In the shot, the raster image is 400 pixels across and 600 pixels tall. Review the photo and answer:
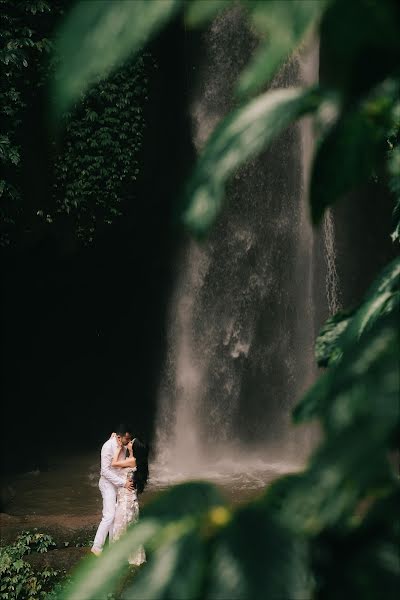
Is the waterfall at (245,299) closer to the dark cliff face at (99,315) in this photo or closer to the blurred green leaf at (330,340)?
the dark cliff face at (99,315)

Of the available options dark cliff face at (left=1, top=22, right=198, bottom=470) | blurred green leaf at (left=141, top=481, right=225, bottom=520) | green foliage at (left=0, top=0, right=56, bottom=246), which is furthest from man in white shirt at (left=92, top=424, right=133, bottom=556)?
blurred green leaf at (left=141, top=481, right=225, bottom=520)

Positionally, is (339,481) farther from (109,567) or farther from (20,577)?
(20,577)

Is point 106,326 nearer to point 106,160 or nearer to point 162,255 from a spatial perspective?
point 162,255

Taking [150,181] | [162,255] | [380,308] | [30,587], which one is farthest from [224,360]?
[380,308]

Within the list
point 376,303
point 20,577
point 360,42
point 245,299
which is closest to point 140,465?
point 20,577

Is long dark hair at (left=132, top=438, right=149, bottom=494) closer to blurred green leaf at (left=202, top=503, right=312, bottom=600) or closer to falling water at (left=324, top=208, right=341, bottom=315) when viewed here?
falling water at (left=324, top=208, right=341, bottom=315)

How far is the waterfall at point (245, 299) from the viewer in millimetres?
14828

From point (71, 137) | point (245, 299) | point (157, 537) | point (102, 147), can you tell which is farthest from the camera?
point (245, 299)

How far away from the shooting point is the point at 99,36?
26.1 inches

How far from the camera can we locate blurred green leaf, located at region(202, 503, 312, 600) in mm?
588

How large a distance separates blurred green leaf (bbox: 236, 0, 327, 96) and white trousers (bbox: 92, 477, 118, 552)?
8.04m

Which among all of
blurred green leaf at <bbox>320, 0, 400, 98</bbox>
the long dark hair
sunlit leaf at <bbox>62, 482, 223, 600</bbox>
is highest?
the long dark hair

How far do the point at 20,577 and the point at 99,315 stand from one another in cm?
815

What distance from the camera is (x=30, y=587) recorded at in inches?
297
